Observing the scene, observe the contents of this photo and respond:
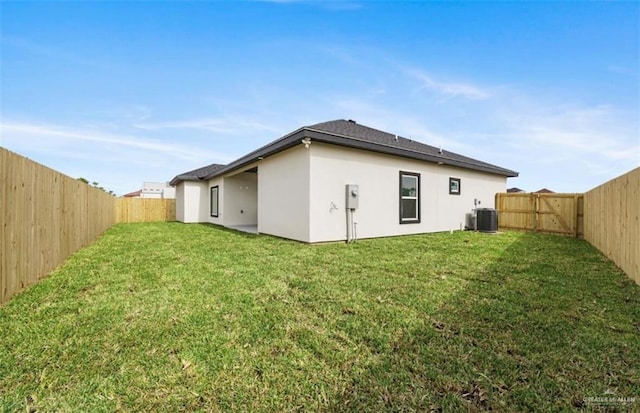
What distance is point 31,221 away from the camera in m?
4.14

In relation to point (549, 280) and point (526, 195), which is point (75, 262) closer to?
point (549, 280)

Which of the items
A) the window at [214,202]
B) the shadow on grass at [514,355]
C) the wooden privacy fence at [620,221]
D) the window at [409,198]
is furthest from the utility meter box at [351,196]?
the window at [214,202]

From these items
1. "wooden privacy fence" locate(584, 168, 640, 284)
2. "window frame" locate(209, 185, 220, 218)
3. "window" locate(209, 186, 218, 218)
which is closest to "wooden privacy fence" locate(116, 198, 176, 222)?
"window frame" locate(209, 185, 220, 218)

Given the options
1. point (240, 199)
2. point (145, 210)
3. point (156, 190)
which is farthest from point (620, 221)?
point (156, 190)

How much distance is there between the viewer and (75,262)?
18.1 ft

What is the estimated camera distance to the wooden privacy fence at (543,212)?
10547 mm

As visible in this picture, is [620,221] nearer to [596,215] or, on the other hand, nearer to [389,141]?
[596,215]

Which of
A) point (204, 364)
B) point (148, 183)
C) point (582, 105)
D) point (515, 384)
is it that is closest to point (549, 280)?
point (515, 384)

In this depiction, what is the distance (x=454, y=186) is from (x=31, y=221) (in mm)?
12335

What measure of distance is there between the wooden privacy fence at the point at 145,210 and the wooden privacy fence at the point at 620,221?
2090 cm

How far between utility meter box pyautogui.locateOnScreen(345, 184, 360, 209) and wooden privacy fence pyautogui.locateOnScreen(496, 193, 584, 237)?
8635 mm

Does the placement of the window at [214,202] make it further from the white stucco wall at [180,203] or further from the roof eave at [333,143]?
the roof eave at [333,143]

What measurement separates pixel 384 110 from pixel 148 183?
3071cm

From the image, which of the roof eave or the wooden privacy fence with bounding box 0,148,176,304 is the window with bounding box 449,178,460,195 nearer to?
the roof eave
